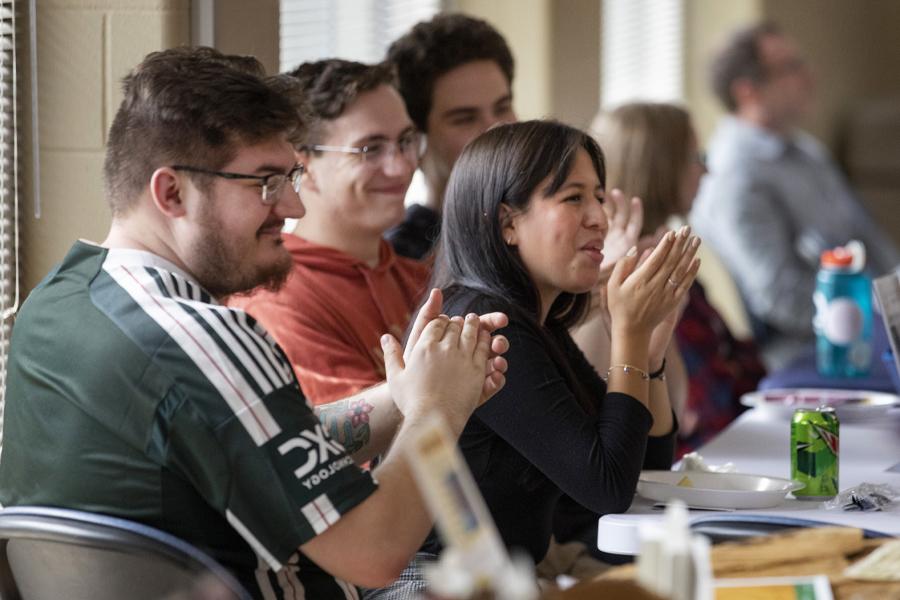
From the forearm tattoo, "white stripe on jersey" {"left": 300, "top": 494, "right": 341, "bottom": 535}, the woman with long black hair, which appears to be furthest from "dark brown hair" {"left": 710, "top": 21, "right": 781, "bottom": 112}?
"white stripe on jersey" {"left": 300, "top": 494, "right": 341, "bottom": 535}

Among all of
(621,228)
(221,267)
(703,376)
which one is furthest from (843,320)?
(221,267)

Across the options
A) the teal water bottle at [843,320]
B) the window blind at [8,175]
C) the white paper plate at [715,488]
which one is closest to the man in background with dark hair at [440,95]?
the teal water bottle at [843,320]

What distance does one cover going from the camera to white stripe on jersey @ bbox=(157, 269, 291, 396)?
4.97ft

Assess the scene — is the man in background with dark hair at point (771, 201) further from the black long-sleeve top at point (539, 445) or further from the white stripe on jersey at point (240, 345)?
the white stripe on jersey at point (240, 345)

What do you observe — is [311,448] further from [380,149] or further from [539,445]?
[380,149]

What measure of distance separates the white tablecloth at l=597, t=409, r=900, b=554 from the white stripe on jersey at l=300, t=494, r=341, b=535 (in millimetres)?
441

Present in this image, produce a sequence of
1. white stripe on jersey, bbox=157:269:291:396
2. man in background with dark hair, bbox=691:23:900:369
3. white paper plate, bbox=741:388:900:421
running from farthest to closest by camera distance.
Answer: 1. man in background with dark hair, bbox=691:23:900:369
2. white paper plate, bbox=741:388:900:421
3. white stripe on jersey, bbox=157:269:291:396

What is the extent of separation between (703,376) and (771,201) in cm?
186

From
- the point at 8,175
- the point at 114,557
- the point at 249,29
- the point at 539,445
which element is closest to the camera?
the point at 114,557

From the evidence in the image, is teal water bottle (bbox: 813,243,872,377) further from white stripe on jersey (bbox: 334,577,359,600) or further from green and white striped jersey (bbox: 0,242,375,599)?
green and white striped jersey (bbox: 0,242,375,599)

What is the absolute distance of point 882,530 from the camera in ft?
5.52

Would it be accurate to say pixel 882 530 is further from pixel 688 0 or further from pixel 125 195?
pixel 688 0

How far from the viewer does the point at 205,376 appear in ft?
4.89

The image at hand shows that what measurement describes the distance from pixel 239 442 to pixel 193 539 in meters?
0.17
